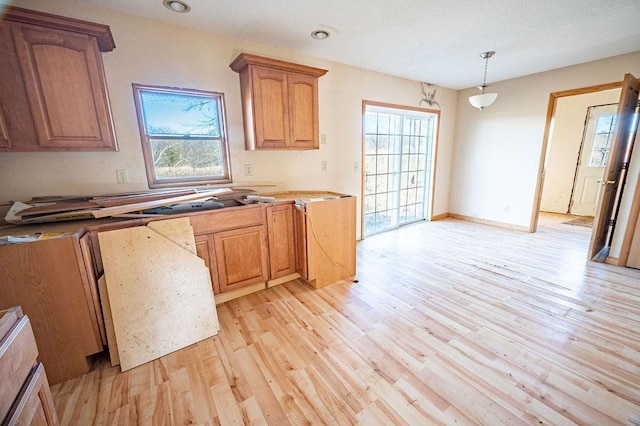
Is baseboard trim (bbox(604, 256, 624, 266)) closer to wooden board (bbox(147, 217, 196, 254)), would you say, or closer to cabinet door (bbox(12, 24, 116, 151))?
wooden board (bbox(147, 217, 196, 254))

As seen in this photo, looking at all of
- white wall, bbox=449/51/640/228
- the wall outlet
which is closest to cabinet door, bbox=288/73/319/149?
the wall outlet

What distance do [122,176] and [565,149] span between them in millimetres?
7671

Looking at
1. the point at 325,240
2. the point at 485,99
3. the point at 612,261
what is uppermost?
the point at 485,99

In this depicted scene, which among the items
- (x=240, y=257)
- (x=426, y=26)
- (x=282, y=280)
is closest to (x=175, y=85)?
(x=240, y=257)

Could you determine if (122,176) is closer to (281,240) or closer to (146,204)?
(146,204)

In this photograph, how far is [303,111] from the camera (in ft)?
9.05

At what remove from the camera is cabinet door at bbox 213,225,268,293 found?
2.27 metres

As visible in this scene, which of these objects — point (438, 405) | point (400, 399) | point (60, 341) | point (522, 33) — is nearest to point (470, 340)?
point (438, 405)

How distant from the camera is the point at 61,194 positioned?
203 centimetres

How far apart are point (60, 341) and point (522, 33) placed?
184 inches

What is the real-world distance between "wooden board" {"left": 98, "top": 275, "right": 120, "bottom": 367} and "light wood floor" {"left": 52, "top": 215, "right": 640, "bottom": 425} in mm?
100

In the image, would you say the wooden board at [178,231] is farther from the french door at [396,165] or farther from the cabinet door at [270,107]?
the french door at [396,165]

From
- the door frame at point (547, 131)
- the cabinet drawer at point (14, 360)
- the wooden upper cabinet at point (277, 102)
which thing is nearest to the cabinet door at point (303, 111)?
the wooden upper cabinet at point (277, 102)

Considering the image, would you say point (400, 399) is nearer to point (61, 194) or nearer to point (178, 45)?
point (61, 194)
